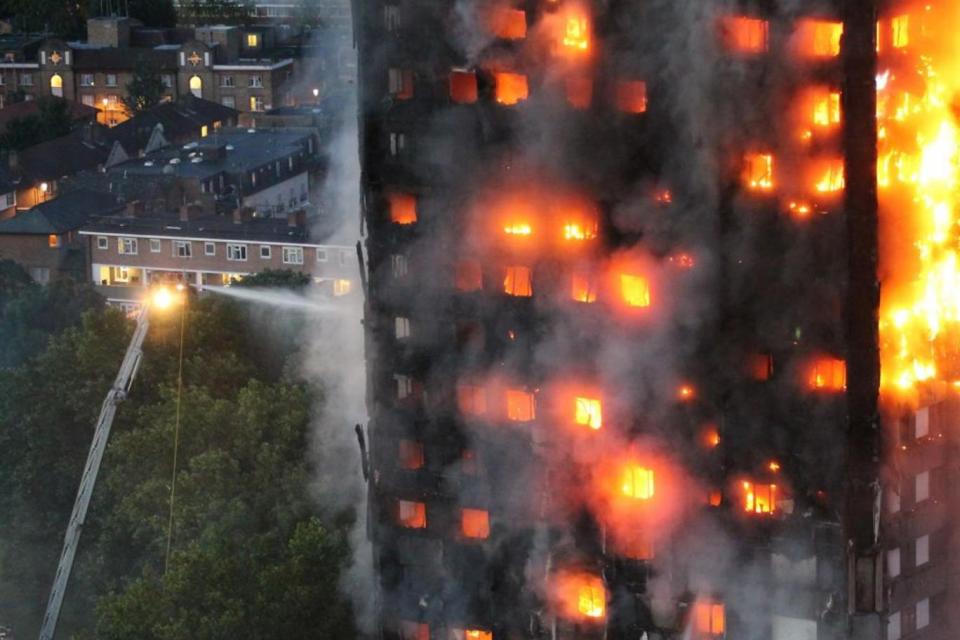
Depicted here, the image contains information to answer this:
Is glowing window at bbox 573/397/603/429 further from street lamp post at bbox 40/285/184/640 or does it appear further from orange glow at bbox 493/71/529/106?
street lamp post at bbox 40/285/184/640

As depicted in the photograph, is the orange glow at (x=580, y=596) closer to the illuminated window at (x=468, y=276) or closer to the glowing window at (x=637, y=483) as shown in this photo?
the glowing window at (x=637, y=483)

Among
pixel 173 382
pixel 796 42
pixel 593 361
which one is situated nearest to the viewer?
pixel 796 42

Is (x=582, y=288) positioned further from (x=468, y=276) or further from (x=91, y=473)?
(x=91, y=473)

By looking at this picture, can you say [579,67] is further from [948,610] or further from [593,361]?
[948,610]

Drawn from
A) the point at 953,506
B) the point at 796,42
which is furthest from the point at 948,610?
the point at 796,42

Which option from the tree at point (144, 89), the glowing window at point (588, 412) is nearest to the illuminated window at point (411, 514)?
the glowing window at point (588, 412)
